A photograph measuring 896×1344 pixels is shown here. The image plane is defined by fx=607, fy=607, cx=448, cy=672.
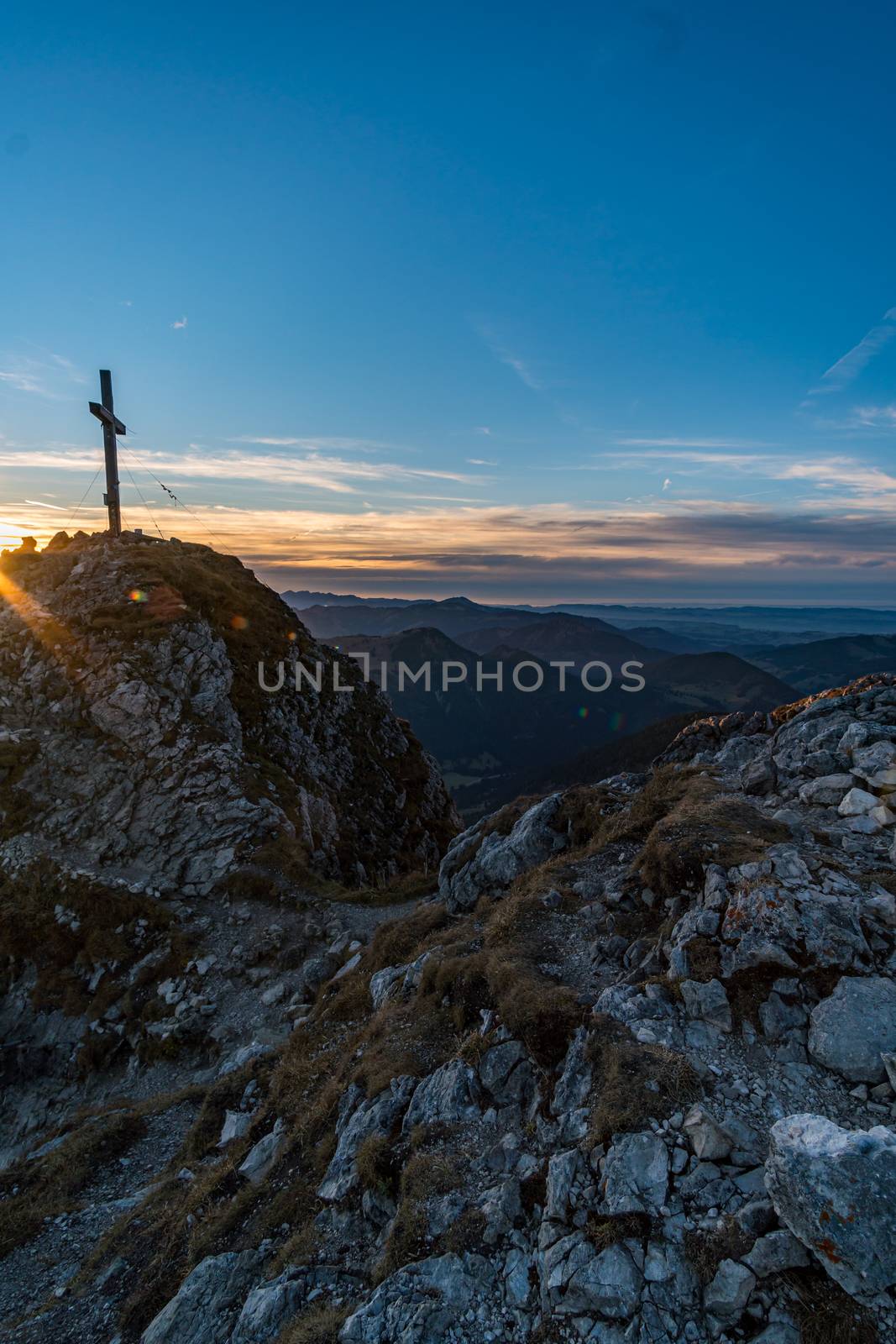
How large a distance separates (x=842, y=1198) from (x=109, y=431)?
183ft

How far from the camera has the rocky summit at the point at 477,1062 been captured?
825 cm

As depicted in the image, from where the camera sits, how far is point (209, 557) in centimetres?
5647

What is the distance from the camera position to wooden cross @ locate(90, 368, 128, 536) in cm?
4566

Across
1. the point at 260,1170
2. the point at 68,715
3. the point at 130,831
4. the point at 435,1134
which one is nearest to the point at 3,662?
the point at 68,715

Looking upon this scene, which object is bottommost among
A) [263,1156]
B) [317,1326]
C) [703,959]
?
[263,1156]

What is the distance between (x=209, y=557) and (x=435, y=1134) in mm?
53545

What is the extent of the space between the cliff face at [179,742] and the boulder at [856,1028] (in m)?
25.8

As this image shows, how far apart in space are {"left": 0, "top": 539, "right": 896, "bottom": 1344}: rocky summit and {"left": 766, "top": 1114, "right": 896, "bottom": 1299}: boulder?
30 millimetres

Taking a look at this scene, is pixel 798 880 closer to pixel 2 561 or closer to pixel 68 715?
pixel 68 715

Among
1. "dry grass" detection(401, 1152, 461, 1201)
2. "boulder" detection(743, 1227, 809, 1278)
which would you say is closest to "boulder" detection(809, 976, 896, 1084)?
"boulder" detection(743, 1227, 809, 1278)

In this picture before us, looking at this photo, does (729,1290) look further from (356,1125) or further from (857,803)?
(857,803)

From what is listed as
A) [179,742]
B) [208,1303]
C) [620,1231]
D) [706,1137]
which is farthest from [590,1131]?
[179,742]

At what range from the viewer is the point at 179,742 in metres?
36.8

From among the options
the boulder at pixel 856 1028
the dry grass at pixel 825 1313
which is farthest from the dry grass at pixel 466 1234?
the boulder at pixel 856 1028
